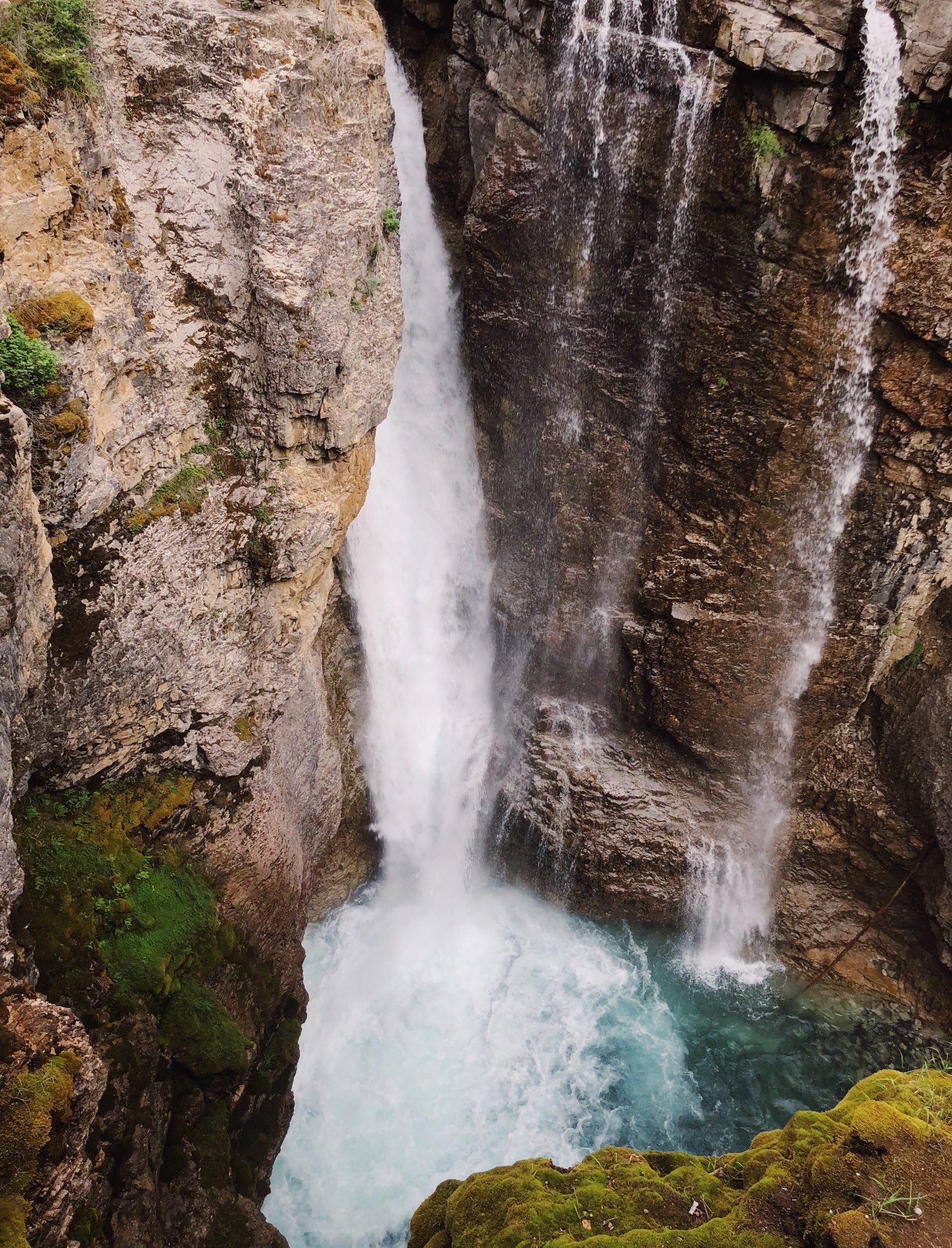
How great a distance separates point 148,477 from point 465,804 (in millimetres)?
8830

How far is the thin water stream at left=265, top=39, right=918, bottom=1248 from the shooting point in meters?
11.1

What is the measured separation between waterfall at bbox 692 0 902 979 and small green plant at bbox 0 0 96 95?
941cm

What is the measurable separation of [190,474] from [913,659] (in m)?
11.6

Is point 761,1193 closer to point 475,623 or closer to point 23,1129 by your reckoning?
point 23,1129

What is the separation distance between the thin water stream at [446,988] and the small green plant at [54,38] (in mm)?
6491

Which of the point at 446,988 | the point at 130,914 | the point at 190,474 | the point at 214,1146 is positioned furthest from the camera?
the point at 446,988

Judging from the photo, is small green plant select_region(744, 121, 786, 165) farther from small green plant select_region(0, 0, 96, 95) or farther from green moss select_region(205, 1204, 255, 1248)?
green moss select_region(205, 1204, 255, 1248)

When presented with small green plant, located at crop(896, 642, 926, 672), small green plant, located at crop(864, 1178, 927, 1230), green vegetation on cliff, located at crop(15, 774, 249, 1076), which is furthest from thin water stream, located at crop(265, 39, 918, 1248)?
small green plant, located at crop(864, 1178, 927, 1230)

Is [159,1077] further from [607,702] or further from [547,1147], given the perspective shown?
[607,702]

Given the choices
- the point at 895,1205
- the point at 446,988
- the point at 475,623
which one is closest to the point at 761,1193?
the point at 895,1205

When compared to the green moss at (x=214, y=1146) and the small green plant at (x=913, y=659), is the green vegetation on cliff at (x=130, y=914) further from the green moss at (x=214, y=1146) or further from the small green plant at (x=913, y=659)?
the small green plant at (x=913, y=659)

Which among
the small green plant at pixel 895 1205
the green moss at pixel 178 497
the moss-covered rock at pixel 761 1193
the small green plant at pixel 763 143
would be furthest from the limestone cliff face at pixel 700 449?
the small green plant at pixel 895 1205

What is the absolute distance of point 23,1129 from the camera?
520 centimetres

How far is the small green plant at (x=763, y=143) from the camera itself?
35.0ft
